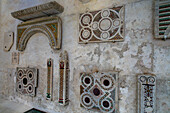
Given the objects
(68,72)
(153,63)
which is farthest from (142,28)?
(68,72)

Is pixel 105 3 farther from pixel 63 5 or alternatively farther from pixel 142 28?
pixel 63 5

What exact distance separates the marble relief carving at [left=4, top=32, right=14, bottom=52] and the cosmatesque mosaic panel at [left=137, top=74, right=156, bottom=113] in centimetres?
347

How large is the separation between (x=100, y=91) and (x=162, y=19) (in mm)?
1530

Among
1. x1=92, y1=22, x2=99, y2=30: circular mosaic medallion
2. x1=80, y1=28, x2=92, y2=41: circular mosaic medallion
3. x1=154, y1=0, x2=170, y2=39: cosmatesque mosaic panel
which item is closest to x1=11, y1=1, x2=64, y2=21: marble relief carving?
x1=80, y1=28, x2=92, y2=41: circular mosaic medallion

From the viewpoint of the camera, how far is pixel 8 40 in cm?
321

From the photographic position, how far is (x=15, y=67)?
3053mm

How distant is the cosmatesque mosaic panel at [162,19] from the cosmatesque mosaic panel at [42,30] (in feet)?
5.96

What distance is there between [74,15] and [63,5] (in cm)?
41

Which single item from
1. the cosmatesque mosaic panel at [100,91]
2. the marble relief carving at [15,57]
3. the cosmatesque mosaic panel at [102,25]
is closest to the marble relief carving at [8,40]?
the marble relief carving at [15,57]

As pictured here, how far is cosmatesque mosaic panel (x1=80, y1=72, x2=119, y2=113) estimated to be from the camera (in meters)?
1.82

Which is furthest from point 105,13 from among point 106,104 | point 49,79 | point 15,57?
point 15,57

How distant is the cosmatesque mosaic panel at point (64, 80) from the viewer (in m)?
2.16

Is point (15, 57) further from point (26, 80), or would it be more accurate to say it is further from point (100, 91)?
point (100, 91)

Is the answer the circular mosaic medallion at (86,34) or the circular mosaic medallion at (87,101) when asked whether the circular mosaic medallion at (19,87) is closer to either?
the circular mosaic medallion at (87,101)
